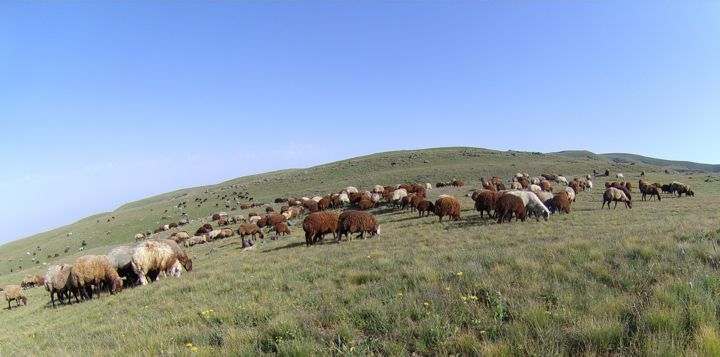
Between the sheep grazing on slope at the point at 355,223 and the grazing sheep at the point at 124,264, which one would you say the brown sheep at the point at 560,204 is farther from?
the grazing sheep at the point at 124,264

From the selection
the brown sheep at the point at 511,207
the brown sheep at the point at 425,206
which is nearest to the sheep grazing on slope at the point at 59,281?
the brown sheep at the point at 425,206

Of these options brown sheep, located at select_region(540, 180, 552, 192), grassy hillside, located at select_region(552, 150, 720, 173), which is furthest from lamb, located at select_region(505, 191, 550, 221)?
grassy hillside, located at select_region(552, 150, 720, 173)

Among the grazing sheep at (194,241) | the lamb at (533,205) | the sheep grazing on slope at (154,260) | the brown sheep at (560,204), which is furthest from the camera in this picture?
the grazing sheep at (194,241)

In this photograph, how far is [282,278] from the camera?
958 cm

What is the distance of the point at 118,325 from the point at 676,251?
12477 millimetres

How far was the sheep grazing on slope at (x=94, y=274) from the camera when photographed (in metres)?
14.9

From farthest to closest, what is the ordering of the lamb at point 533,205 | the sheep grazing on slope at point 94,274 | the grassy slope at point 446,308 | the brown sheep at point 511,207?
the lamb at point 533,205
the brown sheep at point 511,207
the sheep grazing on slope at point 94,274
the grassy slope at point 446,308

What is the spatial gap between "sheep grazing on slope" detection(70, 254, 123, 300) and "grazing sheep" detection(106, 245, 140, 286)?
130cm

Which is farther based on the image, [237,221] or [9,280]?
[237,221]

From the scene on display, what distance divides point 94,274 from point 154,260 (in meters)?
2.39

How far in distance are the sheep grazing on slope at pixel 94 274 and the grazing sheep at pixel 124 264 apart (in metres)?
1.30

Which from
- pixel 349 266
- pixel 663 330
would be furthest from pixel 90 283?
pixel 663 330

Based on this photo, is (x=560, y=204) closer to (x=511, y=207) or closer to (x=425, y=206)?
(x=511, y=207)

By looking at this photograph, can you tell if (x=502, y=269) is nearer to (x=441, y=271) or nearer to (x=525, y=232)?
(x=441, y=271)
